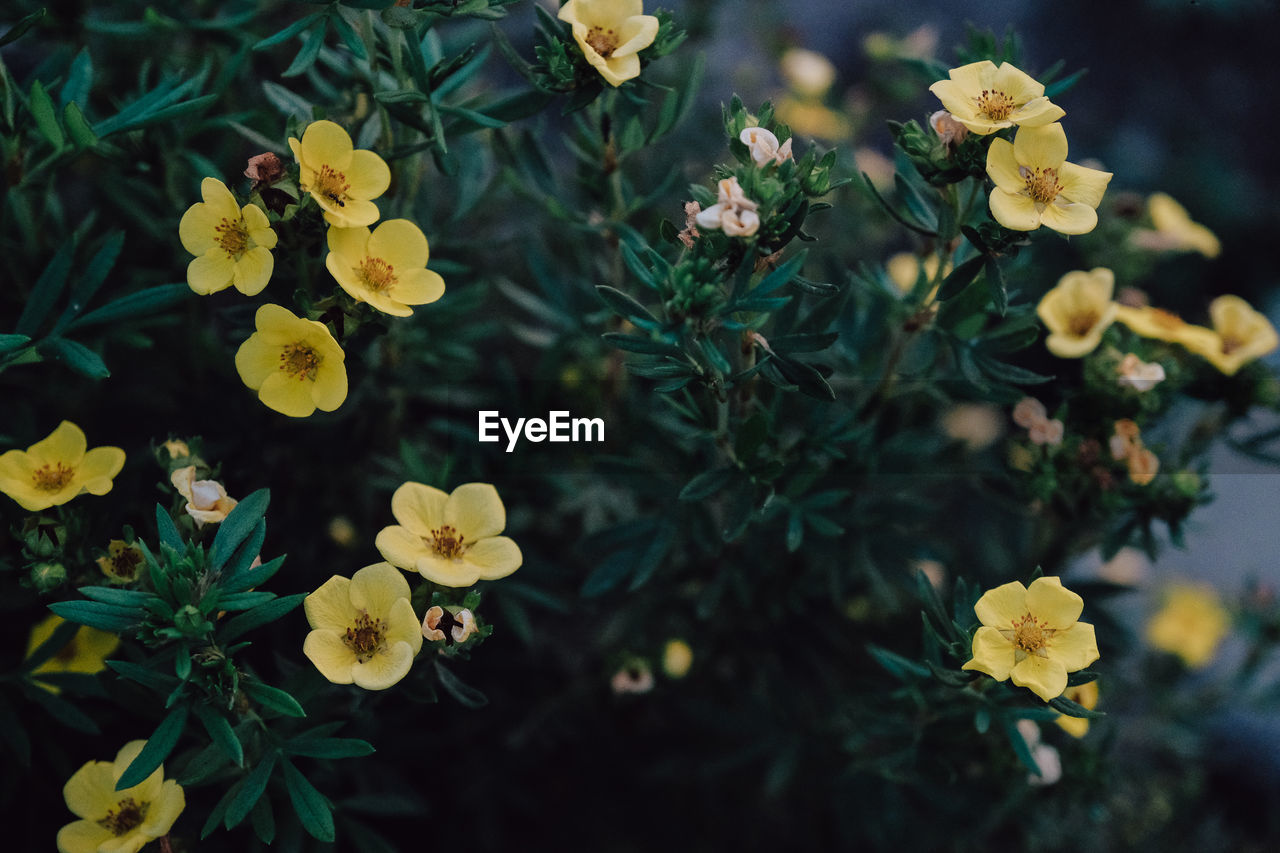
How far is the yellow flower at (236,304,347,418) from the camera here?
121 cm

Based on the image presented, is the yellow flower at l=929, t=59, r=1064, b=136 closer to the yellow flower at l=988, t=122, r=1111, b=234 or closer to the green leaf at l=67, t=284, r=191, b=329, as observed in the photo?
the yellow flower at l=988, t=122, r=1111, b=234

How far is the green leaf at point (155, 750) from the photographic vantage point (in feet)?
3.64

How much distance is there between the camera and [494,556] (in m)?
1.27

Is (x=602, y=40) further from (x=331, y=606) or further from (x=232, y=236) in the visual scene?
(x=331, y=606)

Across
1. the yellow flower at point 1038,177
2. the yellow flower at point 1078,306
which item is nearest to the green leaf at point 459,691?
the yellow flower at point 1038,177

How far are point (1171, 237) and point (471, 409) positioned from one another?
1.45m

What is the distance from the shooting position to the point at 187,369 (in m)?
1.82

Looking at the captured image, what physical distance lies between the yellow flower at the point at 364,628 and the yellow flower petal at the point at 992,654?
26.4 inches

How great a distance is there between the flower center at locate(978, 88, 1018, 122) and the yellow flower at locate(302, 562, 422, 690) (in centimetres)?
94

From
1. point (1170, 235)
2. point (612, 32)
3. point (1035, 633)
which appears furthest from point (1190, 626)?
point (612, 32)

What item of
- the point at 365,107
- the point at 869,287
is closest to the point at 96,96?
the point at 365,107

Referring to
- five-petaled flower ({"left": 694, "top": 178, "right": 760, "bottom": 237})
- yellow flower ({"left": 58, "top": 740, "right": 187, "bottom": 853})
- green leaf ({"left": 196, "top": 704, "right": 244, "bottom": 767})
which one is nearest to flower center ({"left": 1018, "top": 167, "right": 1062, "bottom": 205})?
five-petaled flower ({"left": 694, "top": 178, "right": 760, "bottom": 237})

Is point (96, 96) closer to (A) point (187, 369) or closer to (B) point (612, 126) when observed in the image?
(A) point (187, 369)

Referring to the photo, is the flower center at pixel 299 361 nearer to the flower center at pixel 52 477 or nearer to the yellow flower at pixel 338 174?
the yellow flower at pixel 338 174
